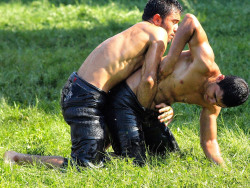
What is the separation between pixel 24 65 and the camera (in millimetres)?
8000

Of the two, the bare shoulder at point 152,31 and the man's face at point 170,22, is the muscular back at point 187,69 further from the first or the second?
the man's face at point 170,22

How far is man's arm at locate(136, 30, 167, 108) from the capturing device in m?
4.32

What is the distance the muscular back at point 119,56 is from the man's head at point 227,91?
60 centimetres

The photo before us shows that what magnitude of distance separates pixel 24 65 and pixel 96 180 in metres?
4.42

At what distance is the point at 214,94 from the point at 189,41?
52 centimetres

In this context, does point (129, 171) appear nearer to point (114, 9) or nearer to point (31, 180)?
point (31, 180)

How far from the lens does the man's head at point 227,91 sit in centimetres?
418

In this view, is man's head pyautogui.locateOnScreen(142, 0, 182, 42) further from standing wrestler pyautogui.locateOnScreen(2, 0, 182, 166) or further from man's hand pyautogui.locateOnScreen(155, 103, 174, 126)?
man's hand pyautogui.locateOnScreen(155, 103, 174, 126)

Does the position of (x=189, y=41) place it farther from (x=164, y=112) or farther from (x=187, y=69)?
(x=164, y=112)

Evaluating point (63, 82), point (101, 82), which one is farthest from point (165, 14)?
point (63, 82)

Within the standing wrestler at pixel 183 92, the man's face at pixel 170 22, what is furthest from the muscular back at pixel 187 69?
the man's face at pixel 170 22

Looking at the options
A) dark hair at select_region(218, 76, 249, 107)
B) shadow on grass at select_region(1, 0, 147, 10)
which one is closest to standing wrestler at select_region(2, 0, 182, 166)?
dark hair at select_region(218, 76, 249, 107)

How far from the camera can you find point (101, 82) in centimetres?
438

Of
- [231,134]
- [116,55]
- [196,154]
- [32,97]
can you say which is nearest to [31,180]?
[116,55]
